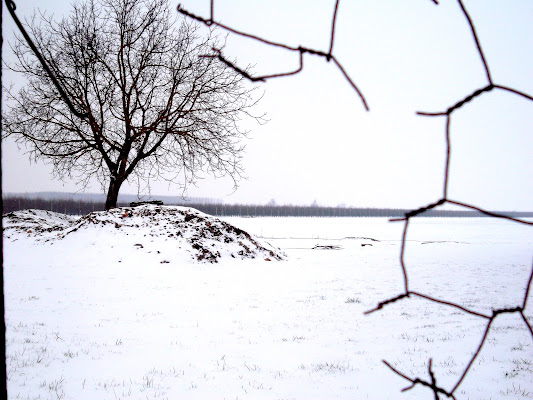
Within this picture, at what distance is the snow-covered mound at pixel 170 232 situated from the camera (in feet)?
36.1

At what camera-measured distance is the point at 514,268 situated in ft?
38.5

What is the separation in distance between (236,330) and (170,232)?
21.1 feet

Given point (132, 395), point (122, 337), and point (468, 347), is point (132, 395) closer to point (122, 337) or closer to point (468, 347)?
point (122, 337)

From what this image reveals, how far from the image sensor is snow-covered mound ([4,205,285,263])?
11.0 m

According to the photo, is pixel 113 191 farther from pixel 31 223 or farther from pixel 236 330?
pixel 236 330

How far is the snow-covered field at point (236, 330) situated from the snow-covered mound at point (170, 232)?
508 mm

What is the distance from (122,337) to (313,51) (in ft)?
16.5

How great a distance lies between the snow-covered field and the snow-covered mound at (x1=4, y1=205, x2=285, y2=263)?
51cm

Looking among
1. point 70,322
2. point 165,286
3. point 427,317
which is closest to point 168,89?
point 165,286

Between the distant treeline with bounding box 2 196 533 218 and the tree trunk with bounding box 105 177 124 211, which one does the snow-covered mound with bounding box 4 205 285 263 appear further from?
the distant treeline with bounding box 2 196 533 218

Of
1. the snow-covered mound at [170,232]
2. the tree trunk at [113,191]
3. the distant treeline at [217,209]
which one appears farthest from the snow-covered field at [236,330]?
the distant treeline at [217,209]

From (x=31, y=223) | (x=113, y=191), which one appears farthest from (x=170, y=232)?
(x=31, y=223)

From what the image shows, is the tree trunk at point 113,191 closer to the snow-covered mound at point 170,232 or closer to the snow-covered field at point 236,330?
the snow-covered mound at point 170,232

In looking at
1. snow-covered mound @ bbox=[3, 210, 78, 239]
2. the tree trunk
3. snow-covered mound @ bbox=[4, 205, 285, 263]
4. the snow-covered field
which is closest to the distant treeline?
snow-covered mound @ bbox=[3, 210, 78, 239]
